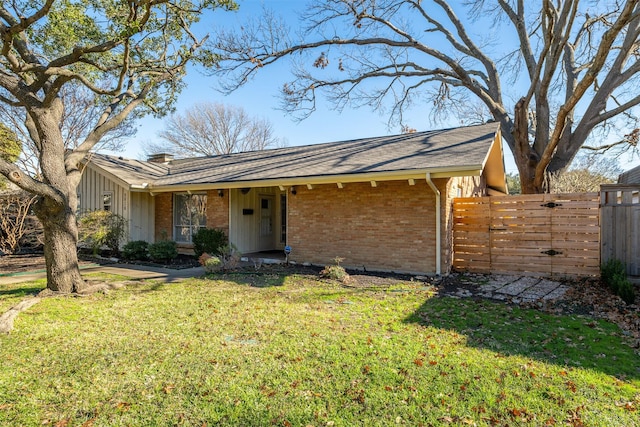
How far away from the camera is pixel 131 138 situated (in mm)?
24359

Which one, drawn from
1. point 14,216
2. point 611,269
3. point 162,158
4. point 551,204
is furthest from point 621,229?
point 162,158

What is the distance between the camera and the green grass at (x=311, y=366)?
3.04m

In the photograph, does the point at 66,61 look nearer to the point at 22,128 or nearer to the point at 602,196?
the point at 602,196

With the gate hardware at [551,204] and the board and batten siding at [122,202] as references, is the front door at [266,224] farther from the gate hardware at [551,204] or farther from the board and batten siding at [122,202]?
the gate hardware at [551,204]

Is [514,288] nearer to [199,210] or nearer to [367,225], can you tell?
[367,225]

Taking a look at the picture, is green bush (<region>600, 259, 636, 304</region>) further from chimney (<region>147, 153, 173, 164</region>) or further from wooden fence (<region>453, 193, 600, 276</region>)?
chimney (<region>147, 153, 173, 164</region>)

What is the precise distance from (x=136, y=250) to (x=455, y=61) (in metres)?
16.2

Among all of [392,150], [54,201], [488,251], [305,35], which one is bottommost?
[488,251]

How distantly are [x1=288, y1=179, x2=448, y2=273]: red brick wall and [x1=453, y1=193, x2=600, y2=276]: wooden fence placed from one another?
1.25 meters

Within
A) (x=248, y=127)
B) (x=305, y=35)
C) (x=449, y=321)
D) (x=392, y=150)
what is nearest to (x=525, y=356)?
(x=449, y=321)

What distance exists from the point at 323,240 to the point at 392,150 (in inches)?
133

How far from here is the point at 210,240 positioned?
11594 millimetres

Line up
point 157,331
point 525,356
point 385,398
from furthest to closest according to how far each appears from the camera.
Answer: point 157,331 < point 525,356 < point 385,398

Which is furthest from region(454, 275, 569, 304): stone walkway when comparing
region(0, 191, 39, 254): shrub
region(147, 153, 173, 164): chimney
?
region(147, 153, 173, 164): chimney
